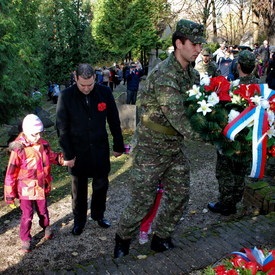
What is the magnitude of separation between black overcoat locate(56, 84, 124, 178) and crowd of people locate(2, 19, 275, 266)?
0.4 inches

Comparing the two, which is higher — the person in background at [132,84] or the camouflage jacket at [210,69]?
the camouflage jacket at [210,69]

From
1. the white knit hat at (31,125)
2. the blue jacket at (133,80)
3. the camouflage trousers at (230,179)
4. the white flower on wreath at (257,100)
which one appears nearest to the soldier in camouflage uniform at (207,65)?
the camouflage trousers at (230,179)

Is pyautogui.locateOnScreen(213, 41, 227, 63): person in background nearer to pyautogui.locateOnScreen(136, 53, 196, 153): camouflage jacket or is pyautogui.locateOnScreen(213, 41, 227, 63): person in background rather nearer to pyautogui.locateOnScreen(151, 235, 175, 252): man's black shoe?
pyautogui.locateOnScreen(136, 53, 196, 153): camouflage jacket

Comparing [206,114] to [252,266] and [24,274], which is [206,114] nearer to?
[252,266]

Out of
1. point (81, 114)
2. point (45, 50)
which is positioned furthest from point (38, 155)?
point (45, 50)

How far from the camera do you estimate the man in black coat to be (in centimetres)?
395

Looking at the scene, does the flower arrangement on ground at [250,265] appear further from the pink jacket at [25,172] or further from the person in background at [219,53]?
the person in background at [219,53]

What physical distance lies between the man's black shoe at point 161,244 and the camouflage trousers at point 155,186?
0.17 feet

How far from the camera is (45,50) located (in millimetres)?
20828

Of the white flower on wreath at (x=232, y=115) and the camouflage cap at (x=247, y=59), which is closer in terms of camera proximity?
the white flower on wreath at (x=232, y=115)

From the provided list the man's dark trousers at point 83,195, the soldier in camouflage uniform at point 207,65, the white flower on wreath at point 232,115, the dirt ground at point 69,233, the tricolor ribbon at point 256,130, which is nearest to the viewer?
the tricolor ribbon at point 256,130

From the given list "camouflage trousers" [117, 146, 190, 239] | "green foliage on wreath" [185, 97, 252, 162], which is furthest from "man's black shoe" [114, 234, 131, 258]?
"green foliage on wreath" [185, 97, 252, 162]

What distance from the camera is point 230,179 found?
4.42m

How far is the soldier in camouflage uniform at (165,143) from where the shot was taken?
10.0 ft
